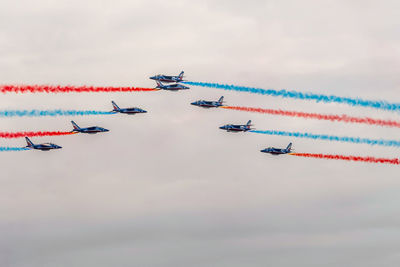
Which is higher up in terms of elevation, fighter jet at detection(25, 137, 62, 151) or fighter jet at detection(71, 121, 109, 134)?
fighter jet at detection(71, 121, 109, 134)

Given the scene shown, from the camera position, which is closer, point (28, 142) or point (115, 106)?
point (28, 142)

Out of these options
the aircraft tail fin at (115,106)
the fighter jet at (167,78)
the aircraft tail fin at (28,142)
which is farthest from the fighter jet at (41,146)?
the fighter jet at (167,78)

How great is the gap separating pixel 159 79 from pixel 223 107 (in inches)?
665

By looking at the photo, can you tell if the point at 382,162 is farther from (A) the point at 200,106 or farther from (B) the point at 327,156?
(A) the point at 200,106

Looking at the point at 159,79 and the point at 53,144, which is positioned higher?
the point at 159,79

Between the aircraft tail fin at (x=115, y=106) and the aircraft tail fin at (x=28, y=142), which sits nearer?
the aircraft tail fin at (x=28, y=142)

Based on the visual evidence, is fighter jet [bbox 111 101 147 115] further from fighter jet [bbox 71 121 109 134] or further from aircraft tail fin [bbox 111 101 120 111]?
fighter jet [bbox 71 121 109 134]

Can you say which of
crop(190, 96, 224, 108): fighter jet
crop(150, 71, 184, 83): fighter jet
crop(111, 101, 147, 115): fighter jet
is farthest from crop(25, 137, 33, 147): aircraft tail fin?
crop(190, 96, 224, 108): fighter jet

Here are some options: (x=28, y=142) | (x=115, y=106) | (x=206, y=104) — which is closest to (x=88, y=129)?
(x=115, y=106)

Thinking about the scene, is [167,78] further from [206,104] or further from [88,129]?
[88,129]

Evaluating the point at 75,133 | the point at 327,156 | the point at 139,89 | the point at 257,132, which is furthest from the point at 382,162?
the point at 75,133

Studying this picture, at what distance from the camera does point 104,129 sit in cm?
19538

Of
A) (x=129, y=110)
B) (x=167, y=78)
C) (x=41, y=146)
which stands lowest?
(x=41, y=146)

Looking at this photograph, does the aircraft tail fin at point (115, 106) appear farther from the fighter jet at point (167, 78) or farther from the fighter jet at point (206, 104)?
the fighter jet at point (206, 104)
